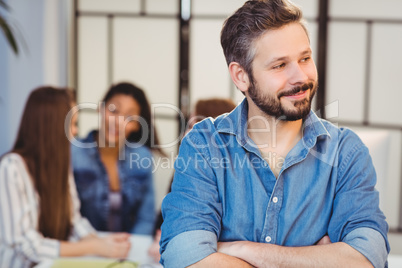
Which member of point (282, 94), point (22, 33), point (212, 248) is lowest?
point (212, 248)

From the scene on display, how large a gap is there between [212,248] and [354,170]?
38 cm

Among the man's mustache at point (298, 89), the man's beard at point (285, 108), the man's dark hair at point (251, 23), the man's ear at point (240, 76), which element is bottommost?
the man's beard at point (285, 108)

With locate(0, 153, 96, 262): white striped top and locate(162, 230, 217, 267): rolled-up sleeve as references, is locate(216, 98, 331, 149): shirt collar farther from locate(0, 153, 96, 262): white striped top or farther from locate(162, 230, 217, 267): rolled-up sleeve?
locate(0, 153, 96, 262): white striped top

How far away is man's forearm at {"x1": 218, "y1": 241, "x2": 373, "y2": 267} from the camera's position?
3.73ft

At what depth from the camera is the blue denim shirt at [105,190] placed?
8.57 ft

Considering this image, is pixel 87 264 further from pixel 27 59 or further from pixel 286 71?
pixel 27 59

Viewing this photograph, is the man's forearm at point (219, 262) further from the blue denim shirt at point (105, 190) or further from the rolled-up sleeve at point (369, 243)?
the blue denim shirt at point (105, 190)

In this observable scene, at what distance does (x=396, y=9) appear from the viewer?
3189 millimetres

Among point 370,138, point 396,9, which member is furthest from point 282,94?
point 396,9

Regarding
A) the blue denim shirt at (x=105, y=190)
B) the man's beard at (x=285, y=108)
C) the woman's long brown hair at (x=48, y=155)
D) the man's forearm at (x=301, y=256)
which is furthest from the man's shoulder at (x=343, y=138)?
the blue denim shirt at (x=105, y=190)

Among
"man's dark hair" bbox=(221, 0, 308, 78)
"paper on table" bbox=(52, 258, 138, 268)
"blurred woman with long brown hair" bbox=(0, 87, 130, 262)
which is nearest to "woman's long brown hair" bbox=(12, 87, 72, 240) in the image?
"blurred woman with long brown hair" bbox=(0, 87, 130, 262)

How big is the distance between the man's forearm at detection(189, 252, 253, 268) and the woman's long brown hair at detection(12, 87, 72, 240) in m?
1.03

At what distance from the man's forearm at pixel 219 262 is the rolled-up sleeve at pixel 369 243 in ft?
0.81

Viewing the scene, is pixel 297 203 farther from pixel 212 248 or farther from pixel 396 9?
pixel 396 9
